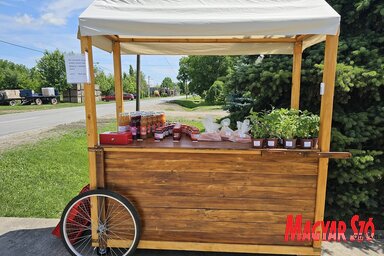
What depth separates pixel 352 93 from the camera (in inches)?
139

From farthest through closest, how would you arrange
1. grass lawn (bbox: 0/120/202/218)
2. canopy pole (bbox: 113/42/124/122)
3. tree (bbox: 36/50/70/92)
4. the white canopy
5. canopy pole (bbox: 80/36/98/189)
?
1. tree (bbox: 36/50/70/92)
2. grass lawn (bbox: 0/120/202/218)
3. canopy pole (bbox: 113/42/124/122)
4. canopy pole (bbox: 80/36/98/189)
5. the white canopy

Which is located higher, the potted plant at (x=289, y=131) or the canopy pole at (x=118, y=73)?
the canopy pole at (x=118, y=73)

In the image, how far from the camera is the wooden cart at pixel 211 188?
2.50 meters

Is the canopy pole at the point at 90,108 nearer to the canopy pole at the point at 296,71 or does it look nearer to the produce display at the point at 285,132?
the produce display at the point at 285,132

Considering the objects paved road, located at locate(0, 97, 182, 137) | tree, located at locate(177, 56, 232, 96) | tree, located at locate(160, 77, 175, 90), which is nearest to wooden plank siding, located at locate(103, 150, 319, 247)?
paved road, located at locate(0, 97, 182, 137)

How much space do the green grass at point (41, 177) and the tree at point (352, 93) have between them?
2.99m

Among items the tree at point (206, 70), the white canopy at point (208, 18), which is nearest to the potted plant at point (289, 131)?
the white canopy at point (208, 18)

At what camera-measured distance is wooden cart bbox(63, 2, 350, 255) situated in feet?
8.20

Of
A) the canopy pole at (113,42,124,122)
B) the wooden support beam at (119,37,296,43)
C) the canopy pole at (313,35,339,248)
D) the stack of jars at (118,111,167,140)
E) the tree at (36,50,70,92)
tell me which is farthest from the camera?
the tree at (36,50,70,92)

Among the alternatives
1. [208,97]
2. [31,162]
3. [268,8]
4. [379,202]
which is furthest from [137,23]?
[208,97]

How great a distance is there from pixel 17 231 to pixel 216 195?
7.56 feet

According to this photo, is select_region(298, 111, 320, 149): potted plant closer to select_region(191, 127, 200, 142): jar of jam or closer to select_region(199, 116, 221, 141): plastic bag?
select_region(199, 116, 221, 141): plastic bag

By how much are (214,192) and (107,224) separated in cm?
108

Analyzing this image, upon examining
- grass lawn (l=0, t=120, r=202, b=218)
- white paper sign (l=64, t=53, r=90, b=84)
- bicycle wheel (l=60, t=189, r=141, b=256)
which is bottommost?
grass lawn (l=0, t=120, r=202, b=218)
